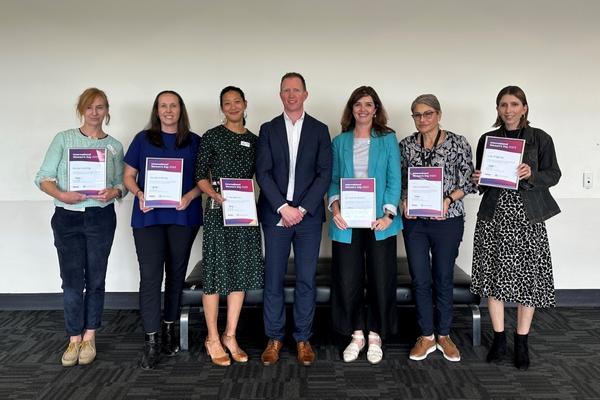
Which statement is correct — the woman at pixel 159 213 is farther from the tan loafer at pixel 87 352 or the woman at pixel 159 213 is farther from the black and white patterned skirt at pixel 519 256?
the black and white patterned skirt at pixel 519 256

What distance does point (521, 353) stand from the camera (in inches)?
107

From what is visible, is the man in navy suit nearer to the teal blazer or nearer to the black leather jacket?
the teal blazer

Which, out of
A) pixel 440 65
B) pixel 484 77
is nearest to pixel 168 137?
pixel 440 65

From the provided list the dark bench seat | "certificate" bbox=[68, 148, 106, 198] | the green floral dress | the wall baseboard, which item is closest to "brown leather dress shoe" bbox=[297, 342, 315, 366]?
the dark bench seat

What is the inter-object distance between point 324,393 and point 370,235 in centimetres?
92

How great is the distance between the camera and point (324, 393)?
8.09 ft

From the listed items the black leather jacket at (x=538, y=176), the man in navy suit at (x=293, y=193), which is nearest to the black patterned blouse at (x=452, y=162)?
the black leather jacket at (x=538, y=176)

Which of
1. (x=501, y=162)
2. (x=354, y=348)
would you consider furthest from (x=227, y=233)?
(x=501, y=162)

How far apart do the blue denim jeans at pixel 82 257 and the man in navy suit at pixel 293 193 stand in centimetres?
97

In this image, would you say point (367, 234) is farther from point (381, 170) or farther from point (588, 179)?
point (588, 179)

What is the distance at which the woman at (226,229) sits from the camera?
270 centimetres

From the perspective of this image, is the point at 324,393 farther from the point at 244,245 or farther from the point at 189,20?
the point at 189,20

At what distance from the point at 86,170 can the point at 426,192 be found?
1.97 meters

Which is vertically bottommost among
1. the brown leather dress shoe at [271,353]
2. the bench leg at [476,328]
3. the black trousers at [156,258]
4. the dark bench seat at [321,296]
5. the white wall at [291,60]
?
the brown leather dress shoe at [271,353]
